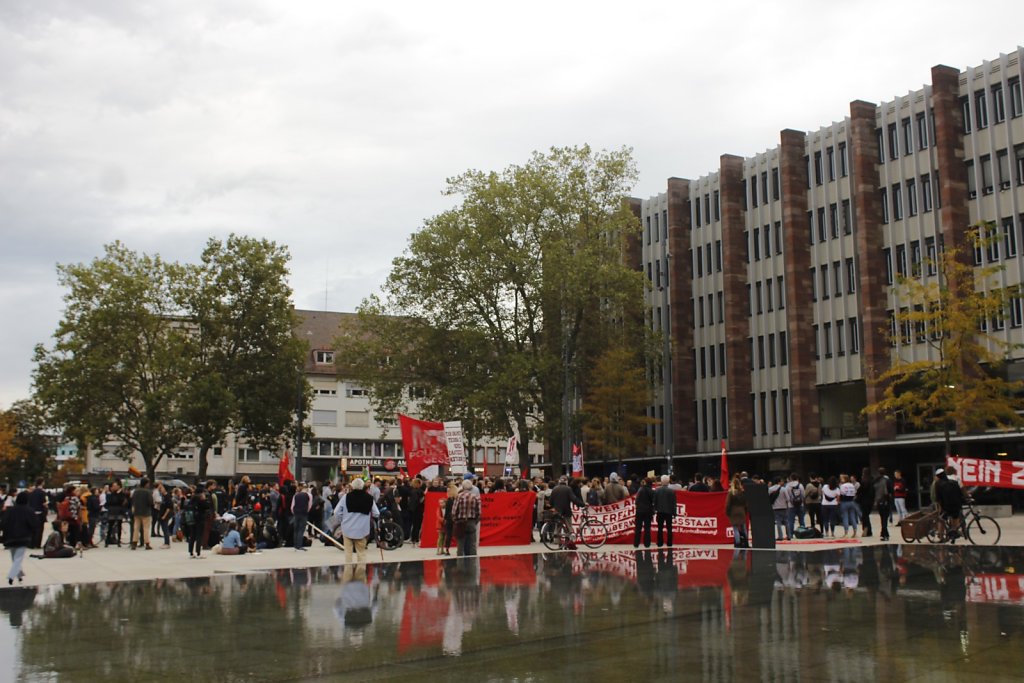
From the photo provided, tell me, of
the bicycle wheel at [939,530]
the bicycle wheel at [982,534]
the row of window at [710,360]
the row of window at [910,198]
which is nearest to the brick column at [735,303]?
the row of window at [710,360]

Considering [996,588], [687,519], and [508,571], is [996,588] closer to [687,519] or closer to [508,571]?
[508,571]

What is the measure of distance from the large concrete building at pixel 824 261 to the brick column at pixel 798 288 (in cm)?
8

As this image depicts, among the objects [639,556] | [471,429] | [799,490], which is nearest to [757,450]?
[471,429]

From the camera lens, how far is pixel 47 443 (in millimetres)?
94438

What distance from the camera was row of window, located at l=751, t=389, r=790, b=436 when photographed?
2331 inches

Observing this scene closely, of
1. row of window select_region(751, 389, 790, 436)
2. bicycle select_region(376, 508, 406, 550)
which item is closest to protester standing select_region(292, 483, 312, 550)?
bicycle select_region(376, 508, 406, 550)

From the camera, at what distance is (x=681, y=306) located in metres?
67.3

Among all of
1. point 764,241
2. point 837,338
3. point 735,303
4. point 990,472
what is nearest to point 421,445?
point 990,472

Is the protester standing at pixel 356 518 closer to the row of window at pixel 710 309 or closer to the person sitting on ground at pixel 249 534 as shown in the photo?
the person sitting on ground at pixel 249 534

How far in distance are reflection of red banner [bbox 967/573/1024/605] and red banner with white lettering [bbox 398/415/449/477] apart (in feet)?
61.7

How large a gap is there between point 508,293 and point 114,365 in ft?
76.2

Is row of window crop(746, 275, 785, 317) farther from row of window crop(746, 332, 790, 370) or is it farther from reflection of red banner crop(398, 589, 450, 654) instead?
reflection of red banner crop(398, 589, 450, 654)

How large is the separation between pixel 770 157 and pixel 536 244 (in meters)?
15.9

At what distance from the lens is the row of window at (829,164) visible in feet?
185
